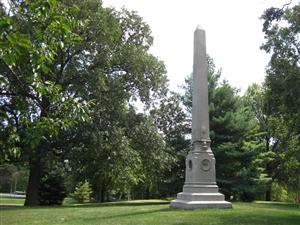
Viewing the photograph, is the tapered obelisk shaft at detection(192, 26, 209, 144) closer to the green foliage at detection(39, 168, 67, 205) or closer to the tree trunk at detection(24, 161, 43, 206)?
the tree trunk at detection(24, 161, 43, 206)

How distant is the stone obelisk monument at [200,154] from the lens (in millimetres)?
15875

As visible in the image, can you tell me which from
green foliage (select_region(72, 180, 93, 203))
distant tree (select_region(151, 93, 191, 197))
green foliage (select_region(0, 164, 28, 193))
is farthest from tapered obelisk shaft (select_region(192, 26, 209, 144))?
green foliage (select_region(0, 164, 28, 193))

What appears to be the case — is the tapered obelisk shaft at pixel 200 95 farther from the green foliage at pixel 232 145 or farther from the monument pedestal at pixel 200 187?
the green foliage at pixel 232 145

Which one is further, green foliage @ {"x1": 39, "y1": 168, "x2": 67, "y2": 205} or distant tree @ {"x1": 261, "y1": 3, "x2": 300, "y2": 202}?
green foliage @ {"x1": 39, "y1": 168, "x2": 67, "y2": 205}

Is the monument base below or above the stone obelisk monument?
below

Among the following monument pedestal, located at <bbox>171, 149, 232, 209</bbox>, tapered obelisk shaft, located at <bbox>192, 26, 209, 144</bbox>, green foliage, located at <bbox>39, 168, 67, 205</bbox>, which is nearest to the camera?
monument pedestal, located at <bbox>171, 149, 232, 209</bbox>

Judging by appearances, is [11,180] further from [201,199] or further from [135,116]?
[201,199]

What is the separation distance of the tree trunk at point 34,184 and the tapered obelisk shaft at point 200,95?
36.7 feet

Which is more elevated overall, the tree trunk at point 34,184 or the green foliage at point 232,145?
the green foliage at point 232,145

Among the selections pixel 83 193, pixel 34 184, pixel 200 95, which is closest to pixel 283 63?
pixel 200 95

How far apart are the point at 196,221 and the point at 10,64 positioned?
9.44 meters

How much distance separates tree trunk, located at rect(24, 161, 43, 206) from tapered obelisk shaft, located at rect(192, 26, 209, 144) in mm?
11176

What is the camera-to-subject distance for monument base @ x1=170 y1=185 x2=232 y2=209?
15070 millimetres

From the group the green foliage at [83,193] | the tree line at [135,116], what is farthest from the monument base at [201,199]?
the green foliage at [83,193]
